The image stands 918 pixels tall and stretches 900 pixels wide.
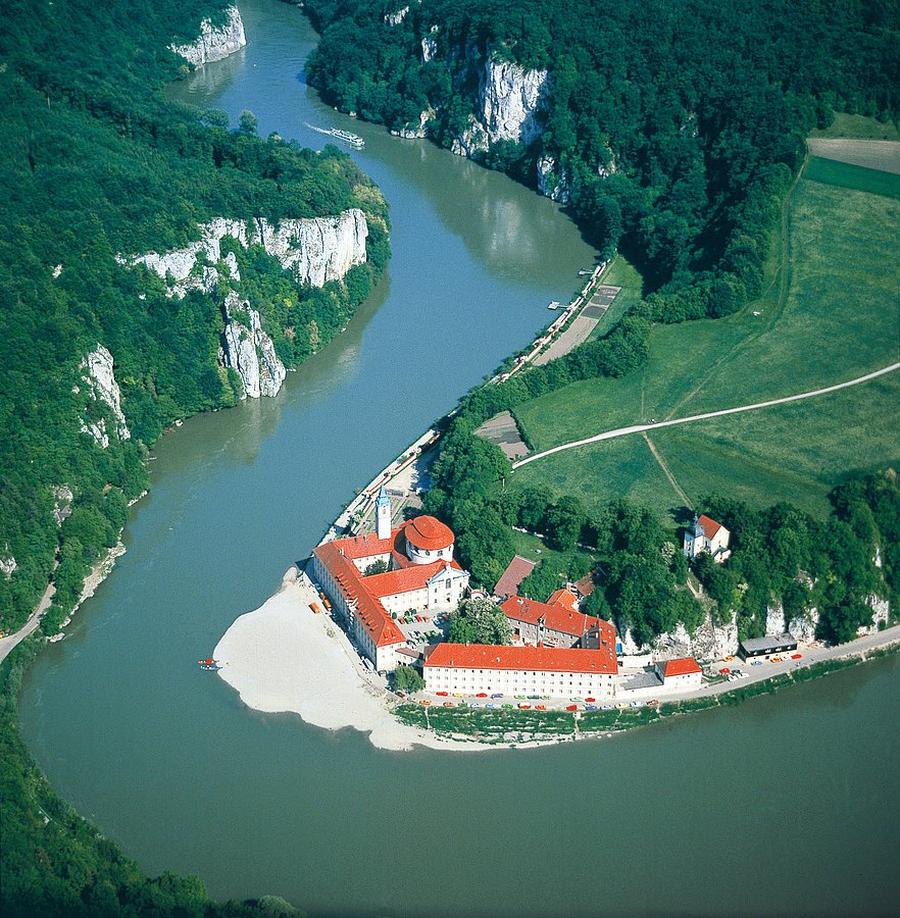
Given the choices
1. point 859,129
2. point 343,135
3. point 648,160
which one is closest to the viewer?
point 859,129

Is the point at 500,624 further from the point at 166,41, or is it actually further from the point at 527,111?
the point at 166,41

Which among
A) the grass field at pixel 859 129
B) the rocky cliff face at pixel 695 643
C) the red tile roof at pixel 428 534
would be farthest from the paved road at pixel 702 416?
the grass field at pixel 859 129

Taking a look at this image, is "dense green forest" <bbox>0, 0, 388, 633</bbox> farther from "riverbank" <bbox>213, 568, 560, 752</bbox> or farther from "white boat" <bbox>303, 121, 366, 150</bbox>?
"white boat" <bbox>303, 121, 366, 150</bbox>

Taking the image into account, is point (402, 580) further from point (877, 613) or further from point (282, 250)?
point (282, 250)

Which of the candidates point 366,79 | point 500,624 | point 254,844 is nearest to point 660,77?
point 366,79

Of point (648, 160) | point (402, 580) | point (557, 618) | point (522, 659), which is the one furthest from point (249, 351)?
point (648, 160)

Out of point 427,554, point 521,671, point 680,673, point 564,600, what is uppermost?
point 427,554

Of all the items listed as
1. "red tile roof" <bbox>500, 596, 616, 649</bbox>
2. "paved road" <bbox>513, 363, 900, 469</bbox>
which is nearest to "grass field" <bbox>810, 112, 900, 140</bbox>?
"paved road" <bbox>513, 363, 900, 469</bbox>

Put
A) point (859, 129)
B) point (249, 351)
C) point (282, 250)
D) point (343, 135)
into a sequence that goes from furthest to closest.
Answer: point (343, 135) → point (859, 129) → point (282, 250) → point (249, 351)

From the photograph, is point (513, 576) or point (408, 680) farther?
point (513, 576)
